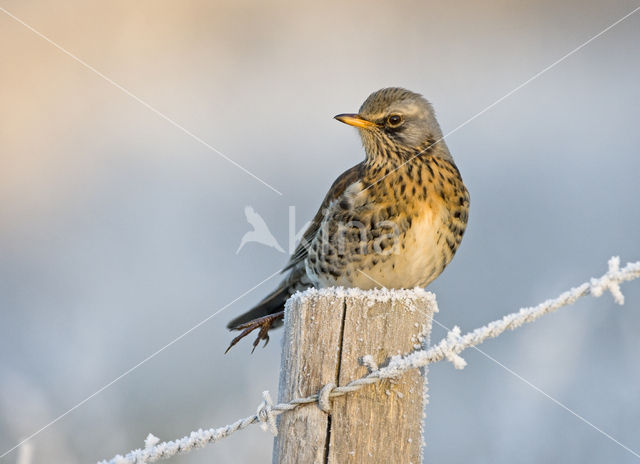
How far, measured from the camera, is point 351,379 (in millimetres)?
2184

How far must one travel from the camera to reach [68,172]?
1030cm

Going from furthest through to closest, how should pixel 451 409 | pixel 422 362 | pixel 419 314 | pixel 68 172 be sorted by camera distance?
pixel 68 172
pixel 451 409
pixel 419 314
pixel 422 362

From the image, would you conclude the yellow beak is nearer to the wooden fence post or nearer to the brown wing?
the brown wing

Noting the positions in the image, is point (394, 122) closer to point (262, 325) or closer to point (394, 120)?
point (394, 120)

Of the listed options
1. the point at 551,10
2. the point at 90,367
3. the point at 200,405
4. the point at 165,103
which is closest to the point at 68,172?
the point at 165,103

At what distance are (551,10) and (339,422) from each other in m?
10.6

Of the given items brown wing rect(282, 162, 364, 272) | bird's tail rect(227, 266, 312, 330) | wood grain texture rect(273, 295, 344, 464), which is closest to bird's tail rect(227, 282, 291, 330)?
bird's tail rect(227, 266, 312, 330)

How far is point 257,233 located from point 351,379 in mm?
6637

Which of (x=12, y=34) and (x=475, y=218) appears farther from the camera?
(x=12, y=34)

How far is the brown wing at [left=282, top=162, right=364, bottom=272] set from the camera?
3.71 m

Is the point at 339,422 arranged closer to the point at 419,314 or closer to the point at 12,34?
the point at 419,314

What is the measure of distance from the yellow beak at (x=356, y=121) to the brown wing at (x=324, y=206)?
0.20m

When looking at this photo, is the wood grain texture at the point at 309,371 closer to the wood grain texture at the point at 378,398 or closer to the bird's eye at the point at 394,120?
the wood grain texture at the point at 378,398

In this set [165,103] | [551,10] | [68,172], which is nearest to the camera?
[68,172]
